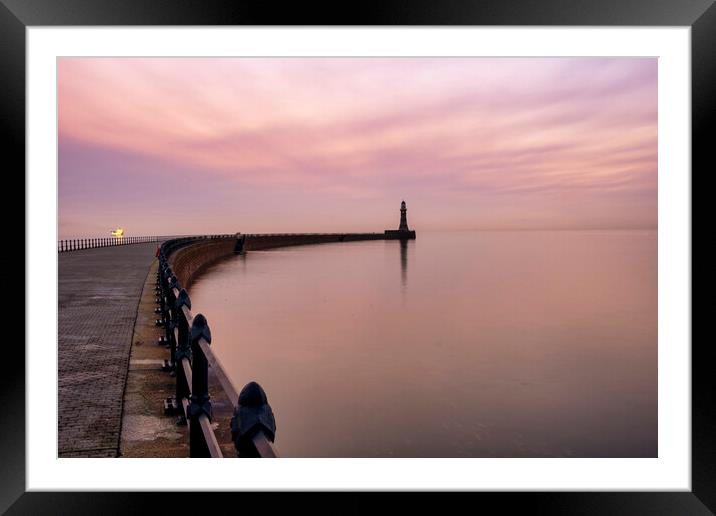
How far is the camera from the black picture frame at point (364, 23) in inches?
107

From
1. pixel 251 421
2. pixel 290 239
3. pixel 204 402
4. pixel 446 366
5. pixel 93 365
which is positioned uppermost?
pixel 290 239

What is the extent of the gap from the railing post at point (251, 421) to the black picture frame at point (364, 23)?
59 cm

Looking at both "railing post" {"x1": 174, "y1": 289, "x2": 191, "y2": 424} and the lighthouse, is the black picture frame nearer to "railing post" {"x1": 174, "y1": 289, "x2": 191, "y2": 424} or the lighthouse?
"railing post" {"x1": 174, "y1": 289, "x2": 191, "y2": 424}

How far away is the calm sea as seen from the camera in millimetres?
10289

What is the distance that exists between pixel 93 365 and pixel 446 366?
37.7ft

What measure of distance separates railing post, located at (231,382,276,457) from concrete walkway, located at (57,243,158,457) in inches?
83.4

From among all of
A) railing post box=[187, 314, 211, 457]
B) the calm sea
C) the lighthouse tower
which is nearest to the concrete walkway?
railing post box=[187, 314, 211, 457]

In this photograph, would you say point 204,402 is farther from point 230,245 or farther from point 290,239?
point 290,239

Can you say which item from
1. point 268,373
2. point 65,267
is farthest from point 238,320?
point 268,373

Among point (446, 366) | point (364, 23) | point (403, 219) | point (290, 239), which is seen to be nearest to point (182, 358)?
point (364, 23)

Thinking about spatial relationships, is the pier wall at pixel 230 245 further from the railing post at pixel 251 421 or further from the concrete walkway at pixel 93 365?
the railing post at pixel 251 421

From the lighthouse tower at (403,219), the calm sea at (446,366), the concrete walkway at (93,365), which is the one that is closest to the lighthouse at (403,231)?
the lighthouse tower at (403,219)

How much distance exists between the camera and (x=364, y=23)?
2.75 metres

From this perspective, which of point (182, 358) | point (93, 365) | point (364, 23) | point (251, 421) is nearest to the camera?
point (251, 421)
